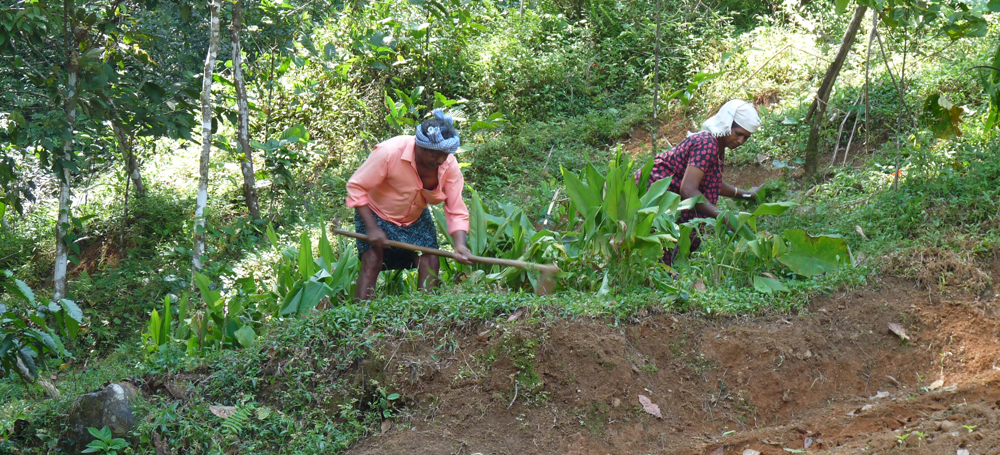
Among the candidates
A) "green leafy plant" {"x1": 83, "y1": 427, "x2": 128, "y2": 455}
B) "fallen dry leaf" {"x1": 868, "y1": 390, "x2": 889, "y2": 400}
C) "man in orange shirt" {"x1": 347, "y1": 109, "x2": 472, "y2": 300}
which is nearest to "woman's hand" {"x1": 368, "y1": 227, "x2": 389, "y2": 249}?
"man in orange shirt" {"x1": 347, "y1": 109, "x2": 472, "y2": 300}

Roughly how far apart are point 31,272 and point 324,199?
9.06 feet

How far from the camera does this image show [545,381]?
134 inches

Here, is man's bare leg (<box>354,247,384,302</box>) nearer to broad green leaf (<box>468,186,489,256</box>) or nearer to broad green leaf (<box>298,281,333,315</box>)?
broad green leaf (<box>298,281,333,315</box>)

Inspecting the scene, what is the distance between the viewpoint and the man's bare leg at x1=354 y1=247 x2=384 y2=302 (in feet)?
13.9

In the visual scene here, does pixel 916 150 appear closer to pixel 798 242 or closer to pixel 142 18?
pixel 798 242

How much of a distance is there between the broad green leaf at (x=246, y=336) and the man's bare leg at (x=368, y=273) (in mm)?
599

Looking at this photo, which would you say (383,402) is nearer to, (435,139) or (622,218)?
(435,139)

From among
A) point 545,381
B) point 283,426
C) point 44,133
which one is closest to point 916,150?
point 545,381

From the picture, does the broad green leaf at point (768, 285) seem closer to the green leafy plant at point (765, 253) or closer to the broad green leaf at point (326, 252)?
the green leafy plant at point (765, 253)

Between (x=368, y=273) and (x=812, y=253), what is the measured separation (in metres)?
2.53

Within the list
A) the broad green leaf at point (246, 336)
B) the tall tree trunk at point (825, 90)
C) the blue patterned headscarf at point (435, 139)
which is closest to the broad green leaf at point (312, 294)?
the broad green leaf at point (246, 336)

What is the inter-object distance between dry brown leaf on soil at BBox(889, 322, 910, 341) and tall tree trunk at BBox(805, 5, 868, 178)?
218cm

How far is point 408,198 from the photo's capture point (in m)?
4.22

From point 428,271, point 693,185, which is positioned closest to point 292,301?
point 428,271
